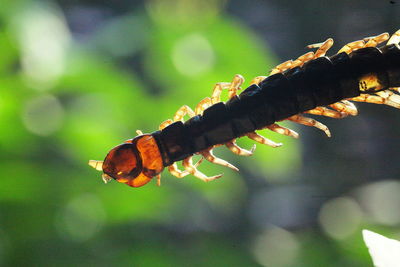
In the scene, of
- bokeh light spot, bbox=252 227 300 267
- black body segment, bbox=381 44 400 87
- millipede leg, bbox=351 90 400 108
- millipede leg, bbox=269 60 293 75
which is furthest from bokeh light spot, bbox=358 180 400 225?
millipede leg, bbox=269 60 293 75

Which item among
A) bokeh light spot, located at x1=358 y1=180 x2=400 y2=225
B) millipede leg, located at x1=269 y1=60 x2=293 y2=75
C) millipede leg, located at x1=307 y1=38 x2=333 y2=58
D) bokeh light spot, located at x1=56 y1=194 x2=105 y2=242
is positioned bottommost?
bokeh light spot, located at x1=358 y1=180 x2=400 y2=225

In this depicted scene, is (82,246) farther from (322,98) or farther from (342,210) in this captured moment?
(342,210)

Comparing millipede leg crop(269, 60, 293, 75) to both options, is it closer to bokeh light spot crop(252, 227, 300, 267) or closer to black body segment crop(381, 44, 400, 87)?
black body segment crop(381, 44, 400, 87)

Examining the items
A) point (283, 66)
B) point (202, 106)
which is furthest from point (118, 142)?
point (283, 66)

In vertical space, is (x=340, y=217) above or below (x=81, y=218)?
below

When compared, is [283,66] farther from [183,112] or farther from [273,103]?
[183,112]
